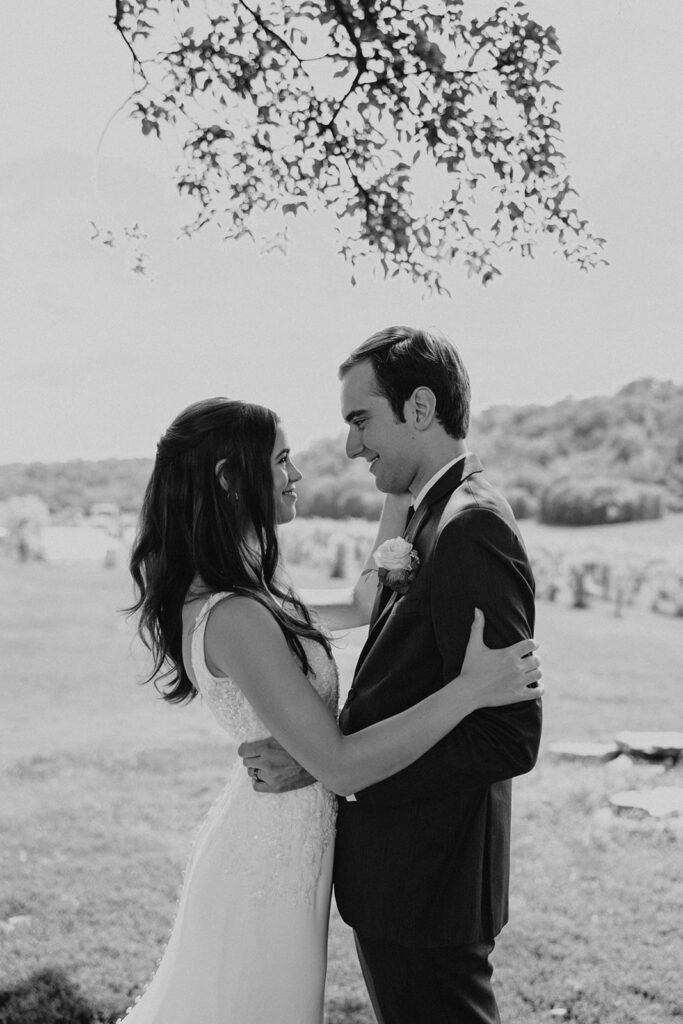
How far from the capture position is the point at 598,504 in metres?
18.6

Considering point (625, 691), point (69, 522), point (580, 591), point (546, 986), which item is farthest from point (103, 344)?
point (546, 986)

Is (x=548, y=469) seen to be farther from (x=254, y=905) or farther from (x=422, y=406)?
(x=254, y=905)

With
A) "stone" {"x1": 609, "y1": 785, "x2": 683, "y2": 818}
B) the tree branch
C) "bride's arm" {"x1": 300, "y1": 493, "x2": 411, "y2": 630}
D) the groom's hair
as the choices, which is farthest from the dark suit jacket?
"stone" {"x1": 609, "y1": 785, "x2": 683, "y2": 818}

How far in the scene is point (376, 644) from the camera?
222 cm

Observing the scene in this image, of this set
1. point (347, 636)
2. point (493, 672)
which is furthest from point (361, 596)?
point (347, 636)

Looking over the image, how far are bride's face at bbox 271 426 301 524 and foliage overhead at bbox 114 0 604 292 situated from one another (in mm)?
1663

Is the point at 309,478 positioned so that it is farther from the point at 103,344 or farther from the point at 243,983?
the point at 243,983

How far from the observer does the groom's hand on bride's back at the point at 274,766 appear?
7.61 ft

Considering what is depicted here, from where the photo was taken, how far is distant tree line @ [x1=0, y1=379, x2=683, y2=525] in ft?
57.5

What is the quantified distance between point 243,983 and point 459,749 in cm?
82

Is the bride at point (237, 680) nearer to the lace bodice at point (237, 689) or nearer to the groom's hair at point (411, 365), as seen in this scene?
the lace bodice at point (237, 689)

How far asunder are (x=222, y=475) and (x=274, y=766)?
69 cm

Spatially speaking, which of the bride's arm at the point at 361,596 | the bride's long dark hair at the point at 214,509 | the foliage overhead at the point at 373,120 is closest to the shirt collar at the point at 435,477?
the bride's long dark hair at the point at 214,509

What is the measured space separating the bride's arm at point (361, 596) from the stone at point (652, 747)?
5.65 metres
